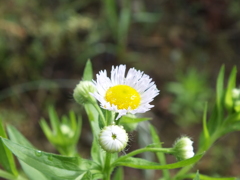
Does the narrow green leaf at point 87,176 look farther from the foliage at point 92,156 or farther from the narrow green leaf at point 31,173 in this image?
the narrow green leaf at point 31,173

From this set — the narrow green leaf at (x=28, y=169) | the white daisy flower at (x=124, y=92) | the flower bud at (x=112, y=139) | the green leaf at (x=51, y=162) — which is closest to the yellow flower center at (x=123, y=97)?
the white daisy flower at (x=124, y=92)

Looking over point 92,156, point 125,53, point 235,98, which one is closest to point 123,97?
point 92,156

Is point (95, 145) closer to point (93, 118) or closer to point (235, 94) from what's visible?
point (93, 118)

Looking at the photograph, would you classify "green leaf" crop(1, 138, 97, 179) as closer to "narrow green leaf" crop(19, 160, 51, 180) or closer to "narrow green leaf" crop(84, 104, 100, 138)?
"narrow green leaf" crop(84, 104, 100, 138)

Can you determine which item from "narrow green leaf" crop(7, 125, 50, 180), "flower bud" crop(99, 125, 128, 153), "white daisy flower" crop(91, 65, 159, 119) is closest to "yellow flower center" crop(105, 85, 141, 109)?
"white daisy flower" crop(91, 65, 159, 119)

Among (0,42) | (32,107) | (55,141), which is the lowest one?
(55,141)

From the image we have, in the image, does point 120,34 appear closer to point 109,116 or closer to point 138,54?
point 138,54

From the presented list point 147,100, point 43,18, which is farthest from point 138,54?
point 147,100
